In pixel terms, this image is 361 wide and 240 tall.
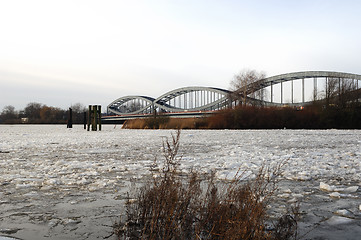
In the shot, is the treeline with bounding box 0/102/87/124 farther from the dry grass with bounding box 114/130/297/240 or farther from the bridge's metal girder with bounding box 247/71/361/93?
the dry grass with bounding box 114/130/297/240

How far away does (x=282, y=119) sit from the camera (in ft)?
83.5

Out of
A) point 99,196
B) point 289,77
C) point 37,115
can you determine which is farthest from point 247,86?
point 37,115

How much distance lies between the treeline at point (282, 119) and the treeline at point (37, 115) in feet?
184

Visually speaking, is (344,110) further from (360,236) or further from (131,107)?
(131,107)

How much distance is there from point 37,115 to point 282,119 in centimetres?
8460

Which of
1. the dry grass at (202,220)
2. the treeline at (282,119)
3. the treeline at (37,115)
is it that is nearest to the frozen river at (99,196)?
the dry grass at (202,220)

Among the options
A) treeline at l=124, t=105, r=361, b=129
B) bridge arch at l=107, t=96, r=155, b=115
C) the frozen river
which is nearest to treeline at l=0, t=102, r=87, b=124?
bridge arch at l=107, t=96, r=155, b=115

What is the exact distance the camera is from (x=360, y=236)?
230 centimetres

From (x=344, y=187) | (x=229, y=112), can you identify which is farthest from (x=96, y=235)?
(x=229, y=112)

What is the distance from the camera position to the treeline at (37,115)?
77750mm

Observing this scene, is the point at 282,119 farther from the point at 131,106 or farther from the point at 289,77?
the point at 131,106

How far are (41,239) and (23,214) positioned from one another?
28.9 inches

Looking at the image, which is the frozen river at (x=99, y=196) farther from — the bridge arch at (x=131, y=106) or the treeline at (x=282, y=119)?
the bridge arch at (x=131, y=106)

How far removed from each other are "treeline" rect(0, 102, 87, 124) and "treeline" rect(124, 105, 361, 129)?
56.0m
